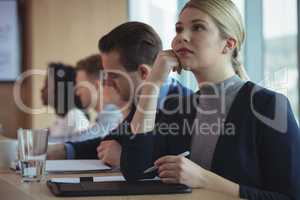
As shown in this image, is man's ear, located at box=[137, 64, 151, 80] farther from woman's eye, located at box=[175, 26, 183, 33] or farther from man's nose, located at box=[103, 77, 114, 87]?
woman's eye, located at box=[175, 26, 183, 33]

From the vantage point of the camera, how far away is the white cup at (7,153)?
1.91 meters

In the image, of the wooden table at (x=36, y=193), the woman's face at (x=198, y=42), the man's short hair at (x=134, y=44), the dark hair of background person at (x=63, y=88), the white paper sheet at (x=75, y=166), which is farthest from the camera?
the dark hair of background person at (x=63, y=88)

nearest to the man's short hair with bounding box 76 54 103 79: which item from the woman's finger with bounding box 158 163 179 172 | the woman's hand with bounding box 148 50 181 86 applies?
the woman's hand with bounding box 148 50 181 86

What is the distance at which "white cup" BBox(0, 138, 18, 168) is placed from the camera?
1914mm

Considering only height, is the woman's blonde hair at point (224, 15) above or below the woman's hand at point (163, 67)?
above

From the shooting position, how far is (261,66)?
11.1 feet

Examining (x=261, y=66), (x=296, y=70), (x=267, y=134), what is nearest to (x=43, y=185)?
(x=267, y=134)

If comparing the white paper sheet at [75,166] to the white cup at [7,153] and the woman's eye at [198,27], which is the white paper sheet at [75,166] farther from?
the woman's eye at [198,27]

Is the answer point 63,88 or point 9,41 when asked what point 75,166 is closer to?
point 63,88

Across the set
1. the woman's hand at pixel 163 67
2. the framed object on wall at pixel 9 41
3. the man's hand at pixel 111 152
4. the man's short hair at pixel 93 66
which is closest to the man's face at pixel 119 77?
the man's hand at pixel 111 152

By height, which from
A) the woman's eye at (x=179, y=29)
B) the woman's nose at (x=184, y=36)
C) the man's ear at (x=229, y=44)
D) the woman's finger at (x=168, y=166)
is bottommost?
the woman's finger at (x=168, y=166)

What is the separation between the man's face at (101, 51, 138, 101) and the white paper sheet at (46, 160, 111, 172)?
29 centimetres

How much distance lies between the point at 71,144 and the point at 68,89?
2.02 metres

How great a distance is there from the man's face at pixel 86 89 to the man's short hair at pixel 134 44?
1350mm
